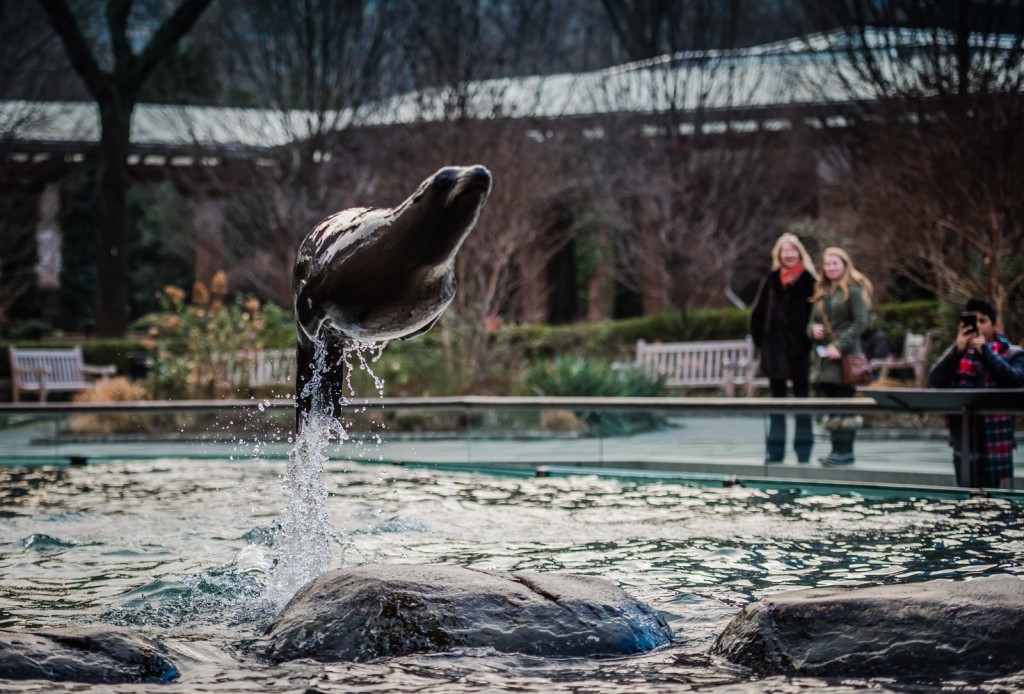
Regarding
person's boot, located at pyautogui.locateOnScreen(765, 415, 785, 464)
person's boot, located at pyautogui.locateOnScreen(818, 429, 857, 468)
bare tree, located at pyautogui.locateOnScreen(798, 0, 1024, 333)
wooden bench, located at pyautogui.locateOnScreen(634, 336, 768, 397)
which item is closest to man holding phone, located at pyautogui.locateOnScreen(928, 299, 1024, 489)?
person's boot, located at pyautogui.locateOnScreen(818, 429, 857, 468)

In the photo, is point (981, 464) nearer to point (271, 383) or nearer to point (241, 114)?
point (271, 383)

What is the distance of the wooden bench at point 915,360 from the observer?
15.6 meters

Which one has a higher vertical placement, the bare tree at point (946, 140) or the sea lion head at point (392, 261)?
the bare tree at point (946, 140)

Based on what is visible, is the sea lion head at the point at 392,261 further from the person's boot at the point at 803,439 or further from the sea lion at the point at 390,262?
the person's boot at the point at 803,439

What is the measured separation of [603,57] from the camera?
91.8ft

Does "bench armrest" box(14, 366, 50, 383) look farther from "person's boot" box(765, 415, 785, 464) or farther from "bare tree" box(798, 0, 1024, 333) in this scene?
"person's boot" box(765, 415, 785, 464)

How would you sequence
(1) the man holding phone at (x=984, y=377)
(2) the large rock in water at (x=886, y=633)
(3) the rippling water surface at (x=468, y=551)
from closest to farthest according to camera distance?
(2) the large rock in water at (x=886, y=633) < (3) the rippling water surface at (x=468, y=551) < (1) the man holding phone at (x=984, y=377)

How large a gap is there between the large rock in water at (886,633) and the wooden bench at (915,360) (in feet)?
36.5

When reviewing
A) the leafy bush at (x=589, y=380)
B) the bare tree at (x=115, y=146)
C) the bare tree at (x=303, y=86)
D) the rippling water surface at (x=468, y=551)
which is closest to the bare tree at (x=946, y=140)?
Answer: the leafy bush at (x=589, y=380)

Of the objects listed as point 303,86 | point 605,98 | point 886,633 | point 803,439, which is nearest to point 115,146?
point 303,86

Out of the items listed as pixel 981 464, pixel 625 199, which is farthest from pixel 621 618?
pixel 625 199

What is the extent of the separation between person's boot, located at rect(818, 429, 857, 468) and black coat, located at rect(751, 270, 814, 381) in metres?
1.69

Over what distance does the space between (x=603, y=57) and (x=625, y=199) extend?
352 centimetres

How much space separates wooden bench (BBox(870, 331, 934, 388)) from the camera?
15.6 meters
